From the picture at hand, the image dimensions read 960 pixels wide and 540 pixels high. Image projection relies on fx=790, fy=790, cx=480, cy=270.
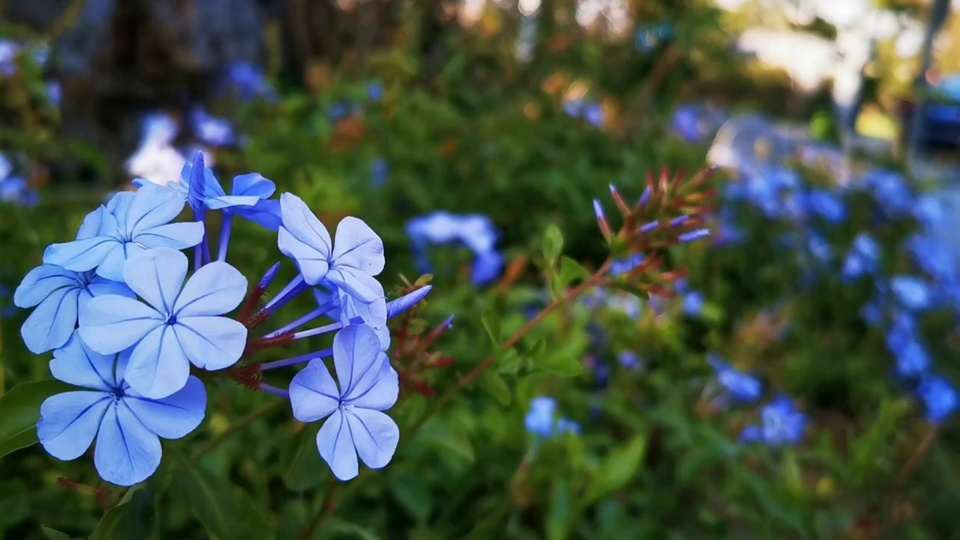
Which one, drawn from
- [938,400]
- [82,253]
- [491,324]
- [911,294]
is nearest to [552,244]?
[491,324]

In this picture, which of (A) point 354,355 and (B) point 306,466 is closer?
(A) point 354,355

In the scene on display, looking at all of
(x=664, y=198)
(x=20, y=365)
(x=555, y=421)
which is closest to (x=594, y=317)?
(x=555, y=421)

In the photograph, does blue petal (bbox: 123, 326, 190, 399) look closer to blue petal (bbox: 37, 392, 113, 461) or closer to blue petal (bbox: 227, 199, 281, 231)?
blue petal (bbox: 37, 392, 113, 461)

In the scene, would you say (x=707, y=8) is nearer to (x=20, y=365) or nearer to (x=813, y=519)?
(x=813, y=519)

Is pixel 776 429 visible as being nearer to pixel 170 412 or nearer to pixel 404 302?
pixel 404 302

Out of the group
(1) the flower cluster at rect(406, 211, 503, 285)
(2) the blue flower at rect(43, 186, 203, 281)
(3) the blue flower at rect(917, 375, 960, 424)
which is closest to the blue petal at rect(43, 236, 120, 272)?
(2) the blue flower at rect(43, 186, 203, 281)
